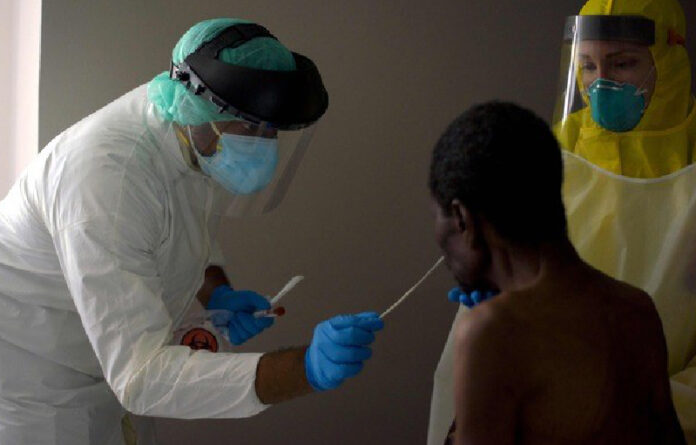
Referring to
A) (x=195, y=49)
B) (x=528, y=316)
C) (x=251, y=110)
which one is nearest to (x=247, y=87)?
(x=251, y=110)

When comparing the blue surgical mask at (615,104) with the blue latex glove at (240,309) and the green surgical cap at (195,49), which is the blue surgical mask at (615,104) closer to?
the green surgical cap at (195,49)

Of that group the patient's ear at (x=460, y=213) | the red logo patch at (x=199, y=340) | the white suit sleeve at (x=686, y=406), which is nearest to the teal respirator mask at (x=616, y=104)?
the white suit sleeve at (x=686, y=406)

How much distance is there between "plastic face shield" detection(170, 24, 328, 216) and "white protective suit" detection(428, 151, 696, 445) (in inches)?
17.5

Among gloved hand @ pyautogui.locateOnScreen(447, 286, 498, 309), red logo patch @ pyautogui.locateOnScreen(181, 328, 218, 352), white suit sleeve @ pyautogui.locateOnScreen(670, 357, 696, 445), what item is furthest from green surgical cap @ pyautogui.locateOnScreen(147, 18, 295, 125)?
white suit sleeve @ pyautogui.locateOnScreen(670, 357, 696, 445)

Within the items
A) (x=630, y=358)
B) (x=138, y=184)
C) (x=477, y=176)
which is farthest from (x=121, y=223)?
(x=630, y=358)

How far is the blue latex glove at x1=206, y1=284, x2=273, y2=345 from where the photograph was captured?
1882 millimetres

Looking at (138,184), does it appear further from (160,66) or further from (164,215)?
(160,66)

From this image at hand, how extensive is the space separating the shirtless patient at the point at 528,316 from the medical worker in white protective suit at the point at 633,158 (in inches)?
19.6

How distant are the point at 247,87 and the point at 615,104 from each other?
2.30 ft

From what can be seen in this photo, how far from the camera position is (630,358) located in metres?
1.11

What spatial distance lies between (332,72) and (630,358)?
1489 mm

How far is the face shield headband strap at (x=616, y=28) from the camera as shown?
1.70m

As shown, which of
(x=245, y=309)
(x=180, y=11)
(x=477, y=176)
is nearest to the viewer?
(x=477, y=176)

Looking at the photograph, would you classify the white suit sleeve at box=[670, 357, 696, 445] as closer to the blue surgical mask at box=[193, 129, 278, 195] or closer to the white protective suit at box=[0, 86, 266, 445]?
the white protective suit at box=[0, 86, 266, 445]
